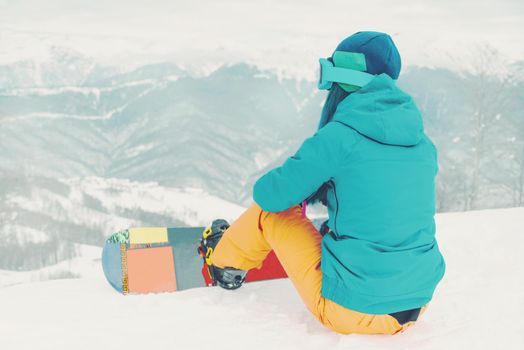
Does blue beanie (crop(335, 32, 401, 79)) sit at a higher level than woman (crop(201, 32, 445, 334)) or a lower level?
higher

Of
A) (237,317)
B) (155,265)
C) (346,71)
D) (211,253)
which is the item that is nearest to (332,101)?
(346,71)

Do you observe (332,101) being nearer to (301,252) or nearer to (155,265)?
(301,252)

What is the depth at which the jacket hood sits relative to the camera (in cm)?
167

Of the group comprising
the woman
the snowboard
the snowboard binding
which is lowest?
the snowboard

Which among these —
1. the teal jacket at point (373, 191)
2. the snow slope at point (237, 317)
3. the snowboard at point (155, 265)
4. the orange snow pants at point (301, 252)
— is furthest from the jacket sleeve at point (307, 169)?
the snowboard at point (155, 265)

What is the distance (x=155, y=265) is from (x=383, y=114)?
1.67 metres

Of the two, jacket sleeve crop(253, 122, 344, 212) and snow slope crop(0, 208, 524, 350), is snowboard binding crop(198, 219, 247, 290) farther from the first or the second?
jacket sleeve crop(253, 122, 344, 212)

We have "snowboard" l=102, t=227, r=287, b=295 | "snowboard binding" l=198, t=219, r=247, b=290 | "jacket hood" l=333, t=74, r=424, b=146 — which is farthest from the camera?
"snowboard" l=102, t=227, r=287, b=295

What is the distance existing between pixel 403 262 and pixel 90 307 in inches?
62.3

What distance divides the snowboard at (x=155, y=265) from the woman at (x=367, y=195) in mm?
972

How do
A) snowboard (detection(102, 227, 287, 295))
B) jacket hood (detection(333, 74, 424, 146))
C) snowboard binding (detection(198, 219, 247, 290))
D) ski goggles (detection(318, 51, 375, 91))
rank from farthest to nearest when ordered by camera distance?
snowboard (detection(102, 227, 287, 295))
snowboard binding (detection(198, 219, 247, 290))
ski goggles (detection(318, 51, 375, 91))
jacket hood (detection(333, 74, 424, 146))

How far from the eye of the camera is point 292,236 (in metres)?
1.97

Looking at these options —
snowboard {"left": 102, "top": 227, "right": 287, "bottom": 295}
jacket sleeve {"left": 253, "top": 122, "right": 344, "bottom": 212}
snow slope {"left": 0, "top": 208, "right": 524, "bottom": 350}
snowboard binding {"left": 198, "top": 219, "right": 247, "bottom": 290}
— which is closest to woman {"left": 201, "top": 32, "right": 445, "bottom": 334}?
jacket sleeve {"left": 253, "top": 122, "right": 344, "bottom": 212}

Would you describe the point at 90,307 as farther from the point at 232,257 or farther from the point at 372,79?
the point at 372,79
